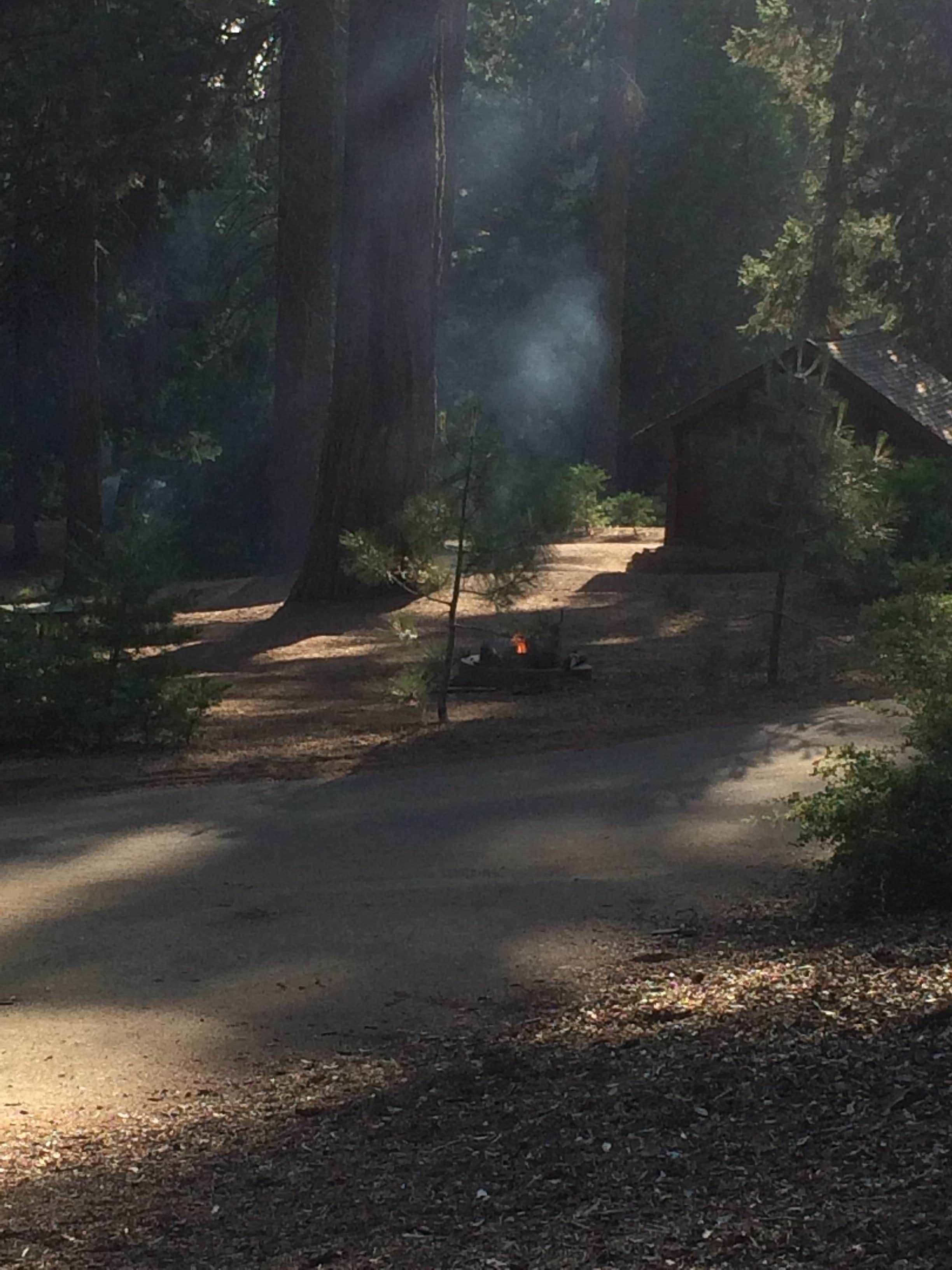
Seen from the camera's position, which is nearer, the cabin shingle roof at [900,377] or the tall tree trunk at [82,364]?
the cabin shingle roof at [900,377]

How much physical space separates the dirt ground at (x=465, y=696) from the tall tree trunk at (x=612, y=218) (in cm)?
1911

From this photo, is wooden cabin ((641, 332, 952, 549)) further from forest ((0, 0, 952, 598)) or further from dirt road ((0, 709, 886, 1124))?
dirt road ((0, 709, 886, 1124))

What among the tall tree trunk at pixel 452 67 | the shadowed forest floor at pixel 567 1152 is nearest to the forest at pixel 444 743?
the shadowed forest floor at pixel 567 1152

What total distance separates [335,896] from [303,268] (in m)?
19.2

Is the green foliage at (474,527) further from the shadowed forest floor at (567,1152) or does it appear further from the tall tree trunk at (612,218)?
the tall tree trunk at (612,218)

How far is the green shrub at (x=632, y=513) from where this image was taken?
35.7 metres

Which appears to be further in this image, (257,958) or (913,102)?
(913,102)

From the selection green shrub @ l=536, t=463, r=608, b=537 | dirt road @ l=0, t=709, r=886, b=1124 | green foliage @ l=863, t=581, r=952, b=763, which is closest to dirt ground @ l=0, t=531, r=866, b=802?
green shrub @ l=536, t=463, r=608, b=537

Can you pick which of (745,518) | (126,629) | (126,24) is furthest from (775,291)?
(126,629)

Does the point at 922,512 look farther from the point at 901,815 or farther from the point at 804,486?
the point at 901,815

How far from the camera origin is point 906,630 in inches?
383

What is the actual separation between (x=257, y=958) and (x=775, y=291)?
2857 cm

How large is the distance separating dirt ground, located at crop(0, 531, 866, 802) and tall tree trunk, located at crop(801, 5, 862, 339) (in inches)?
401

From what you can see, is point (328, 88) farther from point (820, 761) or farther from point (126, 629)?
point (820, 761)
